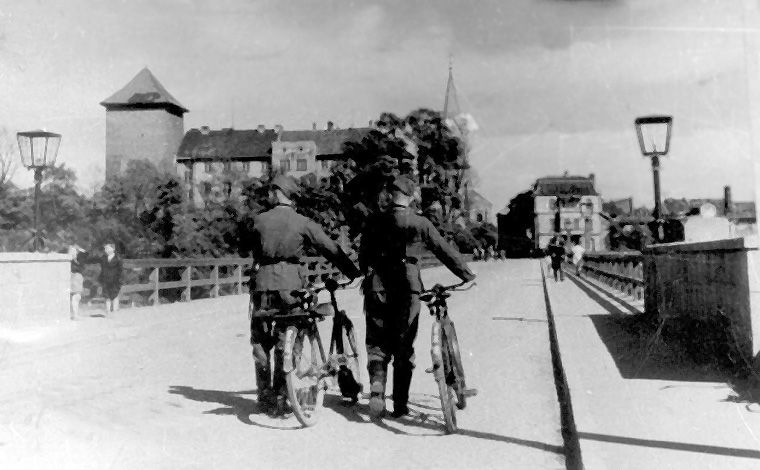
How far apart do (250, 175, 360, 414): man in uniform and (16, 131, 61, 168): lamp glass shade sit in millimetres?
8656

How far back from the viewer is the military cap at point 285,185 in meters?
5.66

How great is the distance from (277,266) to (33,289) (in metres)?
7.70

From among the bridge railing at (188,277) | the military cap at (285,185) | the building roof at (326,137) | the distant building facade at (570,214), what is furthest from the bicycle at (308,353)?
the distant building facade at (570,214)

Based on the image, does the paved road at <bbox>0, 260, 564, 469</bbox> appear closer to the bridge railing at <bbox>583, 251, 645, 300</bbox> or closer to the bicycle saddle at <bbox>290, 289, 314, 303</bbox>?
the bicycle saddle at <bbox>290, 289, 314, 303</bbox>

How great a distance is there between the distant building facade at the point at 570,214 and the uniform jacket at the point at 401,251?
103 m

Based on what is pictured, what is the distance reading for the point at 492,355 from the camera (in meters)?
8.98

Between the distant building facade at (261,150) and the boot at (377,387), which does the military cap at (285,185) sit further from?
the distant building facade at (261,150)

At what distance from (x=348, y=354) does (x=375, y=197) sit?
3893 cm

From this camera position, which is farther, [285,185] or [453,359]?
[285,185]

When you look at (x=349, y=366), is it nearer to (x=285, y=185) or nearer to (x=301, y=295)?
(x=301, y=295)

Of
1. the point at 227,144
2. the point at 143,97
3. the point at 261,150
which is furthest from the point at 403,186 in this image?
the point at 227,144

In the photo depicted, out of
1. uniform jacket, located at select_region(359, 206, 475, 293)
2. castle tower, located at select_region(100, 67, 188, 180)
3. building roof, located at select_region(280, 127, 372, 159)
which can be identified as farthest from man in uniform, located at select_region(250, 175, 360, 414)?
building roof, located at select_region(280, 127, 372, 159)

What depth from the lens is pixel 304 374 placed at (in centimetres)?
534

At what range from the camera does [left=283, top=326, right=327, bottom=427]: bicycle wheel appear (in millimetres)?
5152
